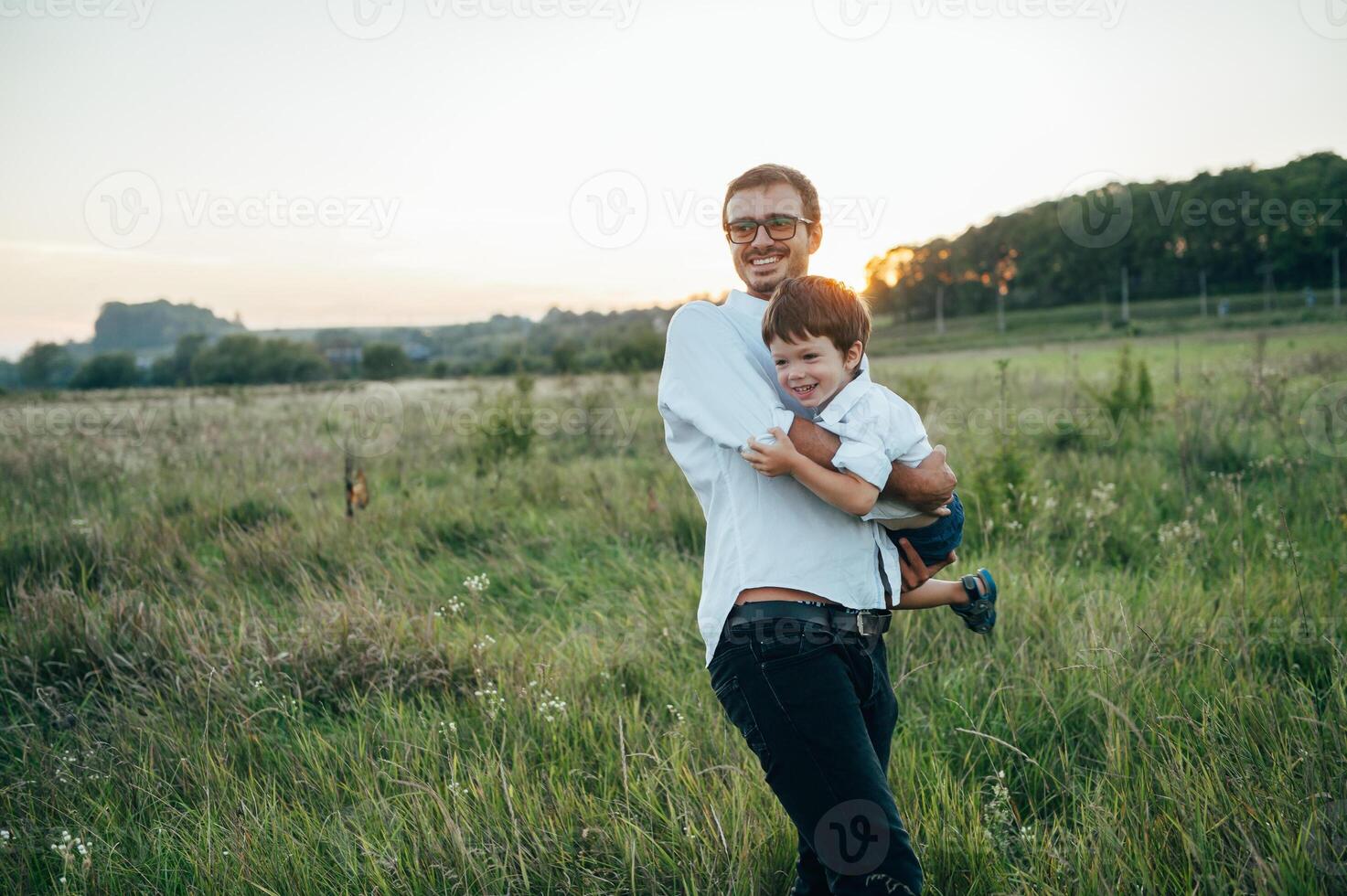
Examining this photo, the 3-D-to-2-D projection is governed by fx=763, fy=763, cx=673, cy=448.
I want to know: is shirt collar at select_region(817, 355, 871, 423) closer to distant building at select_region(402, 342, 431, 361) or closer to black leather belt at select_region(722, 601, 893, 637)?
black leather belt at select_region(722, 601, 893, 637)

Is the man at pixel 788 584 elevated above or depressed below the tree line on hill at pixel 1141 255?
below

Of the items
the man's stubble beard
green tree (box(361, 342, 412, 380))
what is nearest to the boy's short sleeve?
the man's stubble beard

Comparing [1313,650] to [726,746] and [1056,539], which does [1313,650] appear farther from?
[726,746]

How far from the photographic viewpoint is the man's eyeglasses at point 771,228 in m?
1.95

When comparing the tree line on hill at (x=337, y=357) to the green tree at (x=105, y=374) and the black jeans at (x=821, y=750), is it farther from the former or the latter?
the black jeans at (x=821, y=750)

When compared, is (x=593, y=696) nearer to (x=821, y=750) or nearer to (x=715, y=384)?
(x=821, y=750)

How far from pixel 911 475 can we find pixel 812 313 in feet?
1.52

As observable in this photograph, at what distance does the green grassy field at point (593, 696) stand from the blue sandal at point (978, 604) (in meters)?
0.34

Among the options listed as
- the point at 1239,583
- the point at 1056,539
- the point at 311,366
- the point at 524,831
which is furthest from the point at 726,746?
the point at 311,366

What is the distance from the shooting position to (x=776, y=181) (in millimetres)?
1954

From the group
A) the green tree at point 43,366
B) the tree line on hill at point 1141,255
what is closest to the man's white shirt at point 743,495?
the green tree at point 43,366

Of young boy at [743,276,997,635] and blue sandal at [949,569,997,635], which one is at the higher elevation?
young boy at [743,276,997,635]

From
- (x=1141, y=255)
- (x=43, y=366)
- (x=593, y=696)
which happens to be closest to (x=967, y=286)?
(x=1141, y=255)

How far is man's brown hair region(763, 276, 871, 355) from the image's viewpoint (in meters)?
1.67
